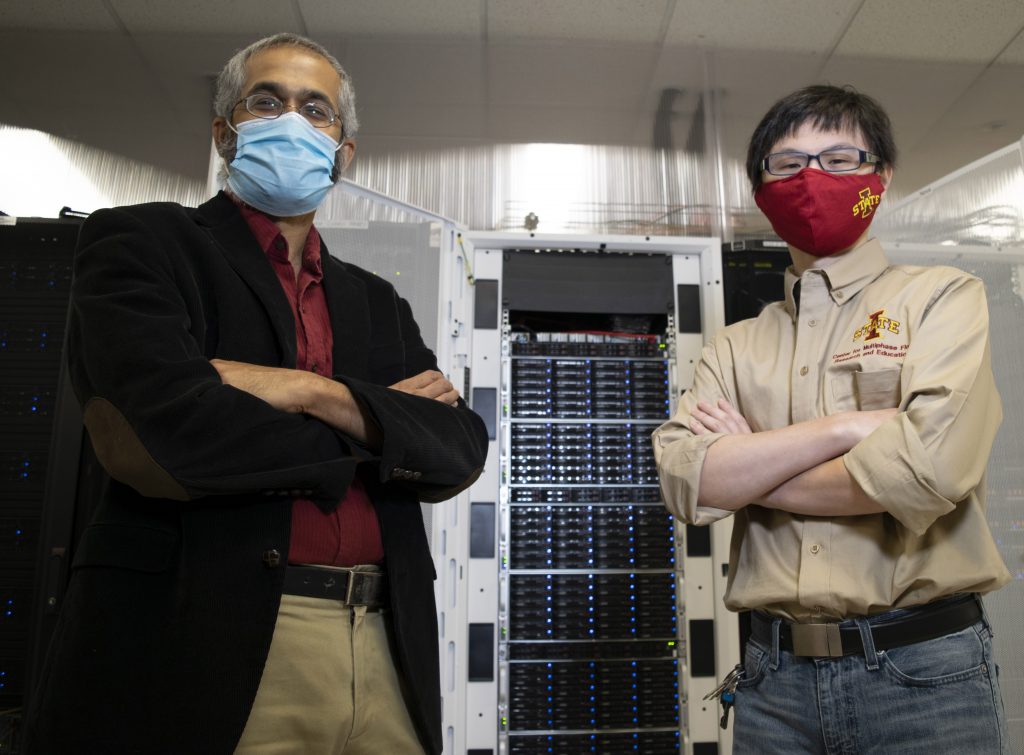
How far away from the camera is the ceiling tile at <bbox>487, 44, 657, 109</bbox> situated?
3734 mm

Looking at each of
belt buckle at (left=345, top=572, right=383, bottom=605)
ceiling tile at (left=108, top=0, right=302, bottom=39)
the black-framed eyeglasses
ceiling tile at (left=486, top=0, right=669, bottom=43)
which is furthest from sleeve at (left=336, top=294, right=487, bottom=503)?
ceiling tile at (left=108, top=0, right=302, bottom=39)

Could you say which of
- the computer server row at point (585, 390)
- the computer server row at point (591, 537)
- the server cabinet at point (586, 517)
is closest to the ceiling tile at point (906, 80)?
the server cabinet at point (586, 517)

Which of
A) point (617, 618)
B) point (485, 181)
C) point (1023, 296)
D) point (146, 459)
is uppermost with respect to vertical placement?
point (485, 181)

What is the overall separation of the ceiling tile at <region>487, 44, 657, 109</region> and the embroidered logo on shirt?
2709mm

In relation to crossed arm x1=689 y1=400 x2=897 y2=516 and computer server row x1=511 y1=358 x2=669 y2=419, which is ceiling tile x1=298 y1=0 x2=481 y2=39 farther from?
crossed arm x1=689 y1=400 x2=897 y2=516

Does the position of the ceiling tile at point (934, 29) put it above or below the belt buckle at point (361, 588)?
above

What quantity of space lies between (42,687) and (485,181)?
3088 millimetres

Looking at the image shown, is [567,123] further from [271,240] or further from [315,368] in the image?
[315,368]

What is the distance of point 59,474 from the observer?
74.7 inches

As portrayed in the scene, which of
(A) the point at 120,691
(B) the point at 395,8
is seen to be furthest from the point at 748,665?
(B) the point at 395,8

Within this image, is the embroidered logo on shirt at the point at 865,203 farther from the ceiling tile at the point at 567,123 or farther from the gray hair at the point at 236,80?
the ceiling tile at the point at 567,123

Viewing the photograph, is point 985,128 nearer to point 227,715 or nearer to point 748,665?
point 748,665

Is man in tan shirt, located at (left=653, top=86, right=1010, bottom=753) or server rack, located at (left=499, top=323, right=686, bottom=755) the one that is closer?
man in tan shirt, located at (left=653, top=86, right=1010, bottom=753)

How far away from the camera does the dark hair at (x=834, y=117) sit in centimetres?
136
